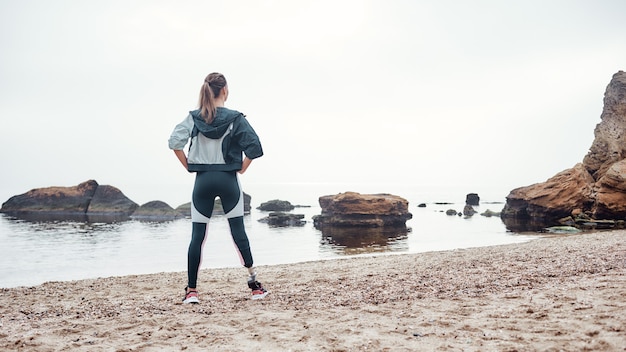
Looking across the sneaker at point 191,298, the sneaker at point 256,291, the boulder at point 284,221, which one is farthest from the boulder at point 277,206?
the sneaker at point 191,298

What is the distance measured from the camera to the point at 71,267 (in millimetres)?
15641

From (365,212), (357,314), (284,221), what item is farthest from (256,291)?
(284,221)

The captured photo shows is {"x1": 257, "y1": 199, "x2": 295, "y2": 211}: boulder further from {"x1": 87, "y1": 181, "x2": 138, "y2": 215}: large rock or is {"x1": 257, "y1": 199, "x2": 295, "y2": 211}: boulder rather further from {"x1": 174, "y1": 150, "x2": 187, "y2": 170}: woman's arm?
{"x1": 174, "y1": 150, "x2": 187, "y2": 170}: woman's arm

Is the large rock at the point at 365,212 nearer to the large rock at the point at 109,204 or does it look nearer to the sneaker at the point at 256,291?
the large rock at the point at 109,204

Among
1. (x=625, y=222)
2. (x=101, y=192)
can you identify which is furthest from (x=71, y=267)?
(x=101, y=192)

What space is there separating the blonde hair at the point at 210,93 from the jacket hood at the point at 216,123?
63 millimetres

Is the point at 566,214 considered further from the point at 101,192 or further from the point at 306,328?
the point at 101,192

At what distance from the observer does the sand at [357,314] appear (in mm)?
3619

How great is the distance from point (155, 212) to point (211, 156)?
1903 inches

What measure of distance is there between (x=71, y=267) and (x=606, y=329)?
1692cm

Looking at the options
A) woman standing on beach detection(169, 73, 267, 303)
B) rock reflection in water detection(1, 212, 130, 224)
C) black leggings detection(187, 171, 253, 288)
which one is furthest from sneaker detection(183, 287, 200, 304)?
rock reflection in water detection(1, 212, 130, 224)

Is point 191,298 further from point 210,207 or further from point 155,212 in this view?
point 155,212

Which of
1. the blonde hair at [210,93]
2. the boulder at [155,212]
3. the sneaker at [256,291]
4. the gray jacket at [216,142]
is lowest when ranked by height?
the sneaker at [256,291]

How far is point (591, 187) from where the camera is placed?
113ft
